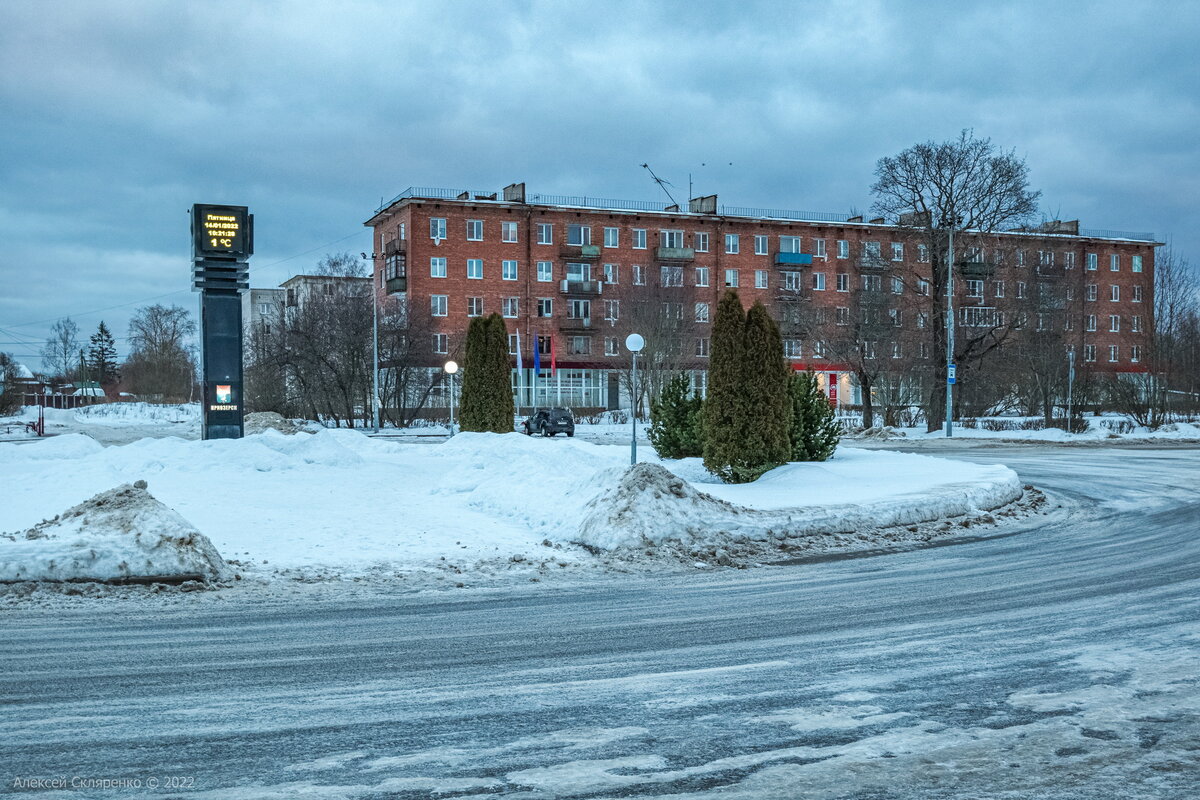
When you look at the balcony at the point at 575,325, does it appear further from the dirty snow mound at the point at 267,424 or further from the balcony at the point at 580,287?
the dirty snow mound at the point at 267,424

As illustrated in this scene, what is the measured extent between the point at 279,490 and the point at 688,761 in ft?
40.7

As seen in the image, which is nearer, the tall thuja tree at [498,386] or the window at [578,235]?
the tall thuja tree at [498,386]

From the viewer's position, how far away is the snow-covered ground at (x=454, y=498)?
39.7 ft

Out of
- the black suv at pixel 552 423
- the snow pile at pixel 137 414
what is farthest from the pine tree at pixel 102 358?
the black suv at pixel 552 423

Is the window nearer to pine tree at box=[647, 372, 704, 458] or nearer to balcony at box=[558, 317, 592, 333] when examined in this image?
balcony at box=[558, 317, 592, 333]

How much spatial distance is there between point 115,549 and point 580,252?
222ft

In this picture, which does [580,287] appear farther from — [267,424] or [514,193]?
[267,424]

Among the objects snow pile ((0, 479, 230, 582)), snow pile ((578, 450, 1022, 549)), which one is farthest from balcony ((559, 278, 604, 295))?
snow pile ((0, 479, 230, 582))

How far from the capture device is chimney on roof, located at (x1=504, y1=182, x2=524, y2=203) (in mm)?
74500

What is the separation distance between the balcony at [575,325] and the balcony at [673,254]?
7.31 meters

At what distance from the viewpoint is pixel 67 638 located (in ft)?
24.7

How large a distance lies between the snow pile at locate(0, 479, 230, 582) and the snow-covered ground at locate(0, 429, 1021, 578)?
0.38m

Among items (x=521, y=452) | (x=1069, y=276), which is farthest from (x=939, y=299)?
(x=521, y=452)

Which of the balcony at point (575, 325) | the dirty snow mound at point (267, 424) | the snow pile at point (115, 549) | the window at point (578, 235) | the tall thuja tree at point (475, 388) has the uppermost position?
the window at point (578, 235)
